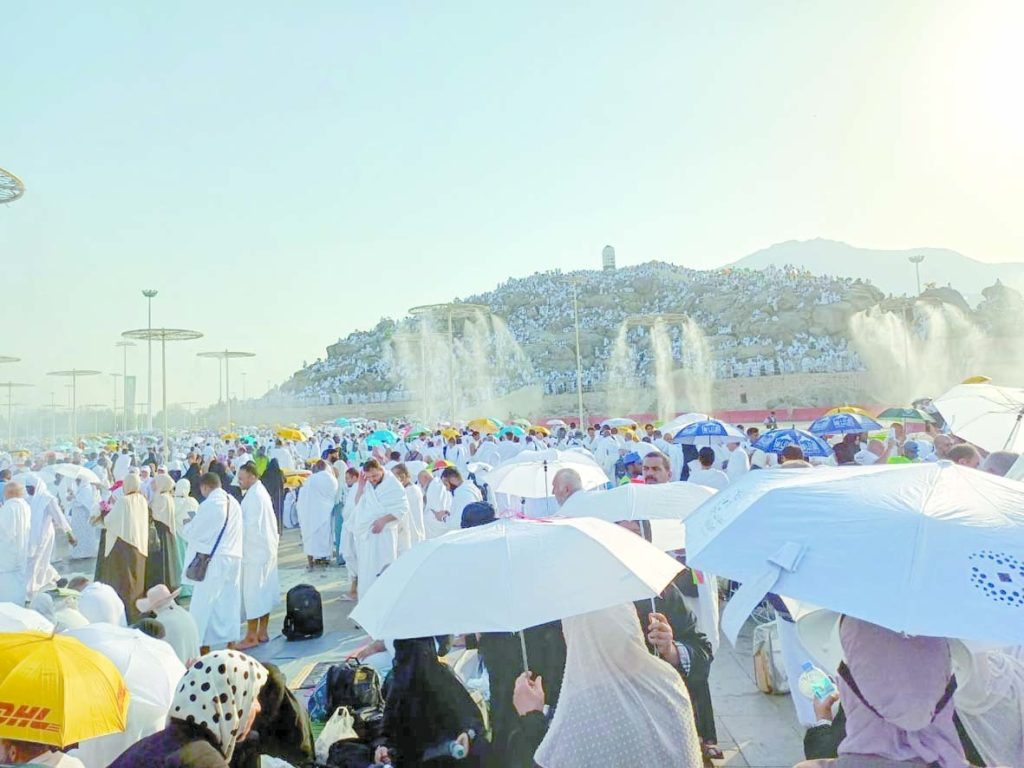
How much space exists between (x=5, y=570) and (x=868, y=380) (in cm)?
4680

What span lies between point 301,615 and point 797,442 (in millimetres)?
6978

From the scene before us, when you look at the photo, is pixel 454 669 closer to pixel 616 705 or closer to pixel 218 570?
pixel 616 705

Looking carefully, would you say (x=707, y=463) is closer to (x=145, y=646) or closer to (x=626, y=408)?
(x=145, y=646)

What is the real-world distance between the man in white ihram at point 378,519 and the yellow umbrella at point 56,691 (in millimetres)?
5272

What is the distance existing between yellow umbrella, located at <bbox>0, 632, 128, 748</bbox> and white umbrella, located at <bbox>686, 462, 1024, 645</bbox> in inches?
83.0

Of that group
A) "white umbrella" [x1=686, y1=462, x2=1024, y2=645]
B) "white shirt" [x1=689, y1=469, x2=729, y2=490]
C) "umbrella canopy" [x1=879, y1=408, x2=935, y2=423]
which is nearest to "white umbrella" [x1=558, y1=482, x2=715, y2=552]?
"white umbrella" [x1=686, y1=462, x2=1024, y2=645]

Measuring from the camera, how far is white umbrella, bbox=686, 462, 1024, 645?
72.1 inches

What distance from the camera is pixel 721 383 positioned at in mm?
49500

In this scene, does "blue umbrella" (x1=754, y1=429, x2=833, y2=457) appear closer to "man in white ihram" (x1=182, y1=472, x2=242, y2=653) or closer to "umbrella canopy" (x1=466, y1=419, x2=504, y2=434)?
"man in white ihram" (x1=182, y1=472, x2=242, y2=653)

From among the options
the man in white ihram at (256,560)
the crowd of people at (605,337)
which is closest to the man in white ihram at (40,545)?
the man in white ihram at (256,560)

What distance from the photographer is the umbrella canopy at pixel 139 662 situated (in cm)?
330

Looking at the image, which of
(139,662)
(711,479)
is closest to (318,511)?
(711,479)

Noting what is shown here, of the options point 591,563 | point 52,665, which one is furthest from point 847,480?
point 52,665

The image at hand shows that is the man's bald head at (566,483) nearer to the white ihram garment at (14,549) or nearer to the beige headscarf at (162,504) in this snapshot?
the beige headscarf at (162,504)
